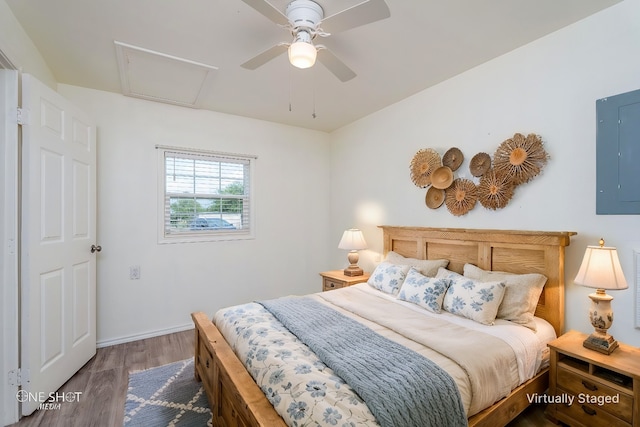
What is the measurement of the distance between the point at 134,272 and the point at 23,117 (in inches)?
68.4

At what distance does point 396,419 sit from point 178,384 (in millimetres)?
1915

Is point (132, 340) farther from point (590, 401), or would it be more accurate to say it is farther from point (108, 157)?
point (590, 401)

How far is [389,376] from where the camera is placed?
4.28ft

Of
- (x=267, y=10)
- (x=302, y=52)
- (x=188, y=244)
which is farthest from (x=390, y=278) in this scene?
(x=188, y=244)

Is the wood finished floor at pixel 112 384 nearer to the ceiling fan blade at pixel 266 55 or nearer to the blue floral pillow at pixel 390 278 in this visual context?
the blue floral pillow at pixel 390 278

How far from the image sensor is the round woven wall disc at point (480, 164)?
8.04 ft

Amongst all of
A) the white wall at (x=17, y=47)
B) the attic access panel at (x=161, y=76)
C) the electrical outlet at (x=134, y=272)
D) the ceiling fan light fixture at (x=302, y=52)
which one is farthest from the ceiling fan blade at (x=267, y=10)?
the electrical outlet at (x=134, y=272)

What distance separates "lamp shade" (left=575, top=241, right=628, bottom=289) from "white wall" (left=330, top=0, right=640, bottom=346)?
0.24m

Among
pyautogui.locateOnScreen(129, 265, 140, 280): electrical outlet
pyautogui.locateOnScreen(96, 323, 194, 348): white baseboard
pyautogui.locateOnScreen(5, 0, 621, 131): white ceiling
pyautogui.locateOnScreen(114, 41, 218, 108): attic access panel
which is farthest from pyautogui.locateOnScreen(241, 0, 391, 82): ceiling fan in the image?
pyautogui.locateOnScreen(96, 323, 194, 348): white baseboard

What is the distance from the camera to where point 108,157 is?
118 inches

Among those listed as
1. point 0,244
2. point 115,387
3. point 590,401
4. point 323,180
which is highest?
point 323,180

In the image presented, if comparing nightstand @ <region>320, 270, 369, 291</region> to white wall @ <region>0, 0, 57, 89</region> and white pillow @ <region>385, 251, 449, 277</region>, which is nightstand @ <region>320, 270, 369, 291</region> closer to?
white pillow @ <region>385, 251, 449, 277</region>

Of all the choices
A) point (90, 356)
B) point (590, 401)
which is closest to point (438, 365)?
point (590, 401)

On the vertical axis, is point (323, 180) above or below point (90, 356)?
above
